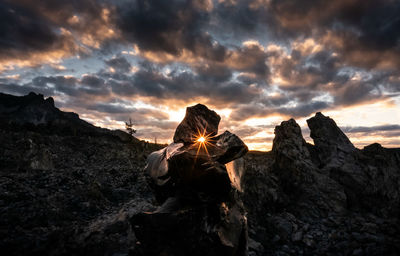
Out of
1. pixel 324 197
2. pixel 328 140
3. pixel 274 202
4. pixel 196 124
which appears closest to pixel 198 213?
pixel 196 124

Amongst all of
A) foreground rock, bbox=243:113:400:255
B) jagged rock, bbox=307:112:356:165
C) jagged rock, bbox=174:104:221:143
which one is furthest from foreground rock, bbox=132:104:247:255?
jagged rock, bbox=307:112:356:165

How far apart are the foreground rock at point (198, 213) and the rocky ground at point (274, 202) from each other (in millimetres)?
590

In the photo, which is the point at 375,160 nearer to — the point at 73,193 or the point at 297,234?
the point at 297,234

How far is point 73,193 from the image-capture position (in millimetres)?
9711

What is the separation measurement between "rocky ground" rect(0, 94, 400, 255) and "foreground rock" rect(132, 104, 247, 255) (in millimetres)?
590

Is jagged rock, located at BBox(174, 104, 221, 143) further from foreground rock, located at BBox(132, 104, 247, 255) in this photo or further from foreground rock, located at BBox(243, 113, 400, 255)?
foreground rock, located at BBox(243, 113, 400, 255)

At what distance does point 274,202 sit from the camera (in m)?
9.59

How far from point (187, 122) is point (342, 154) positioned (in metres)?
10.1

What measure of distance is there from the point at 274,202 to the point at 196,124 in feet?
20.0

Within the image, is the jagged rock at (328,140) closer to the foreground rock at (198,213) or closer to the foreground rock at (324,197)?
the foreground rock at (324,197)

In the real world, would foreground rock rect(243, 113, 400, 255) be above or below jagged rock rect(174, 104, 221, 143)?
below

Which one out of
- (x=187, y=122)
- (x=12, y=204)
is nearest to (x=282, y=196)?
(x=187, y=122)

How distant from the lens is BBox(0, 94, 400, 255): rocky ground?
6274mm

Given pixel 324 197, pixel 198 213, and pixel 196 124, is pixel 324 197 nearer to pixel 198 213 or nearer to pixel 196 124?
pixel 196 124
